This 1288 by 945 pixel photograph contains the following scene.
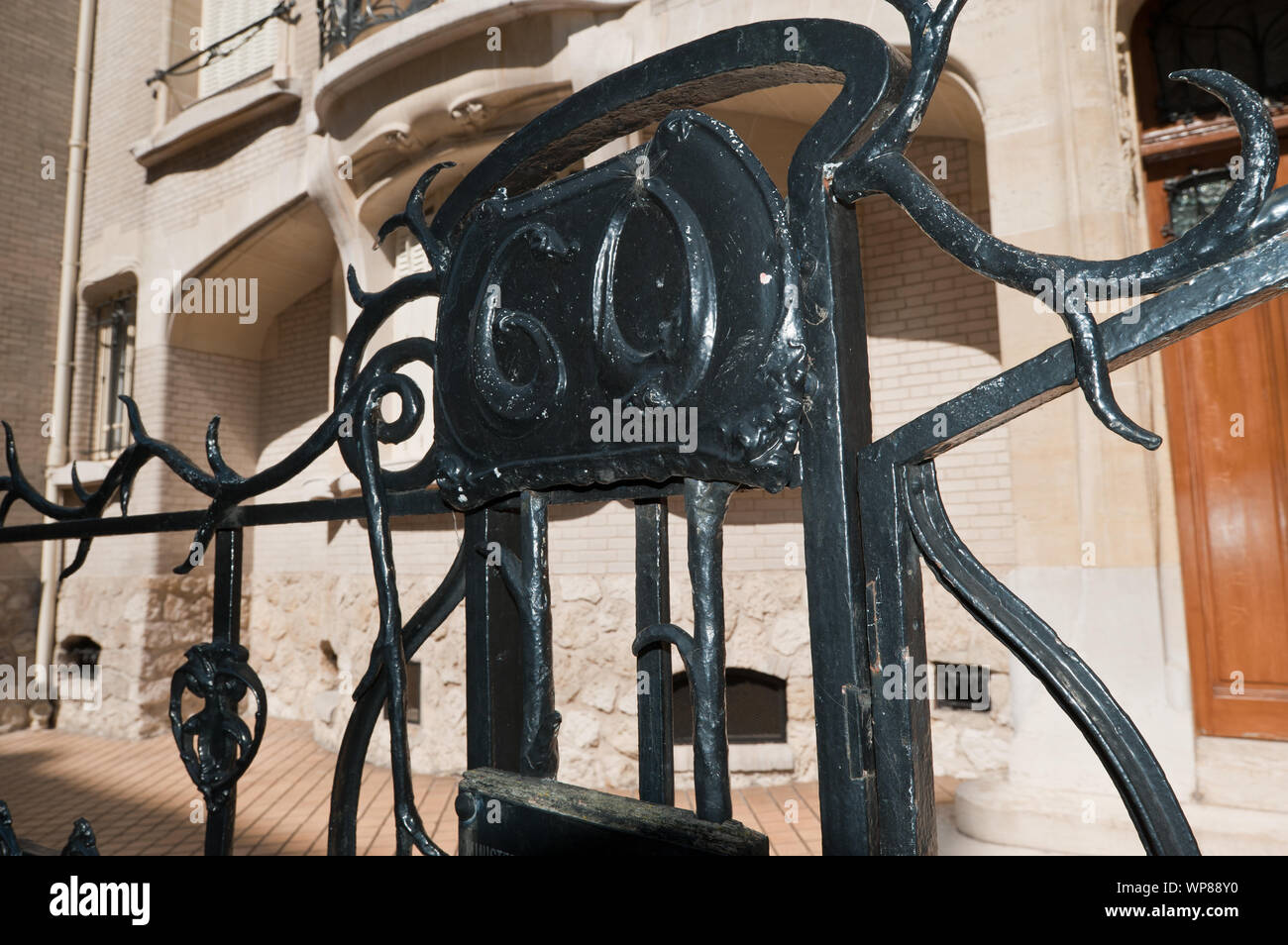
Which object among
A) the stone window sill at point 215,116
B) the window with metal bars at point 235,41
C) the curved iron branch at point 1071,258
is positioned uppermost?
the window with metal bars at point 235,41

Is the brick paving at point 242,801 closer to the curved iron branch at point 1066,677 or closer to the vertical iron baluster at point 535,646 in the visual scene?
the vertical iron baluster at point 535,646

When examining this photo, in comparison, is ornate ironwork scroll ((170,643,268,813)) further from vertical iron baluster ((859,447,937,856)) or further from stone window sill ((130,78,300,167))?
stone window sill ((130,78,300,167))

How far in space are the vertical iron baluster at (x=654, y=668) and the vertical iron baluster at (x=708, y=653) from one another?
85mm

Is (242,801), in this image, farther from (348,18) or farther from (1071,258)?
(1071,258)

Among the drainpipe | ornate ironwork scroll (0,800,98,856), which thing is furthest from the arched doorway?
the drainpipe

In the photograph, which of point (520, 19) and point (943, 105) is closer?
point (943, 105)

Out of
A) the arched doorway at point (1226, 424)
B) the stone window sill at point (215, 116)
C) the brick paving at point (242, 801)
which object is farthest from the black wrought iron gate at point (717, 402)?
the stone window sill at point (215, 116)

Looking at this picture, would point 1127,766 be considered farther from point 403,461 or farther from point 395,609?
point 403,461

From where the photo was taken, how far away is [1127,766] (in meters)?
0.74

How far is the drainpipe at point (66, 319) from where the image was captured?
9.09m

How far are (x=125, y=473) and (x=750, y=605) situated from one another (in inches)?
196

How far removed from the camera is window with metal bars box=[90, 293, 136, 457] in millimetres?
9672

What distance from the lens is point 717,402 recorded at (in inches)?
37.3
